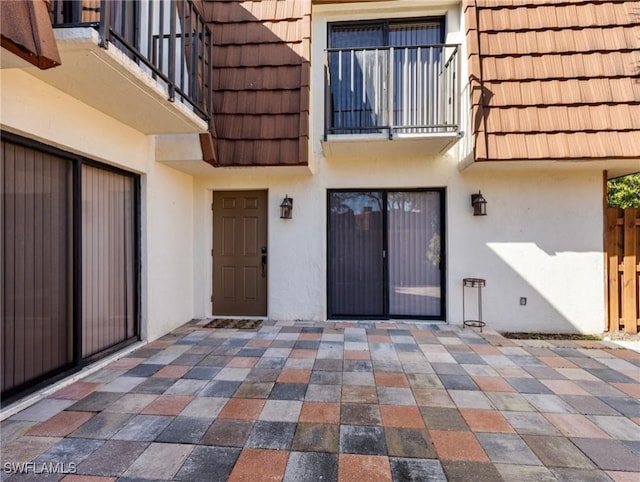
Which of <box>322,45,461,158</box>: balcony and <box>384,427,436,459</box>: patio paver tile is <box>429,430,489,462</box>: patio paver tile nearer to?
<box>384,427,436,459</box>: patio paver tile

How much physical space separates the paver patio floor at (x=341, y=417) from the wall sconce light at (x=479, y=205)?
183 centimetres

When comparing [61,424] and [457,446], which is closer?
[457,446]

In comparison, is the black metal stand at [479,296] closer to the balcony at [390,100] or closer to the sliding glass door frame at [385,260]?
the sliding glass door frame at [385,260]

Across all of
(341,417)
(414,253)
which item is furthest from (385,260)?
(341,417)

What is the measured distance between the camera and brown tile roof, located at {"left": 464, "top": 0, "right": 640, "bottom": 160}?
3959 millimetres

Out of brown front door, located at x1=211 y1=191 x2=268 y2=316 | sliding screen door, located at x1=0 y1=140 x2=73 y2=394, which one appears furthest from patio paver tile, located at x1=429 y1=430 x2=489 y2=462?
brown front door, located at x1=211 y1=191 x2=268 y2=316

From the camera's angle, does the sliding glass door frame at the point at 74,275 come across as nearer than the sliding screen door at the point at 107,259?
Yes

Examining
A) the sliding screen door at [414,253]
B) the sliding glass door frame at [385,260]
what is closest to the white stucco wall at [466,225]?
the sliding glass door frame at [385,260]

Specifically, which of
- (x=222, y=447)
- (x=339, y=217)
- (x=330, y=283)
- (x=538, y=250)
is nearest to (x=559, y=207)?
(x=538, y=250)

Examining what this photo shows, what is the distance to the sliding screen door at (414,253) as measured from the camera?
5.12 m

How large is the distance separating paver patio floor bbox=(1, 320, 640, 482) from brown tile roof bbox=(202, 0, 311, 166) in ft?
8.21

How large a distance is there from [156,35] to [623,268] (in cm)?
659

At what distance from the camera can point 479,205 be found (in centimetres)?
470

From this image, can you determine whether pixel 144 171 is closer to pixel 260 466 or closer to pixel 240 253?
pixel 240 253
